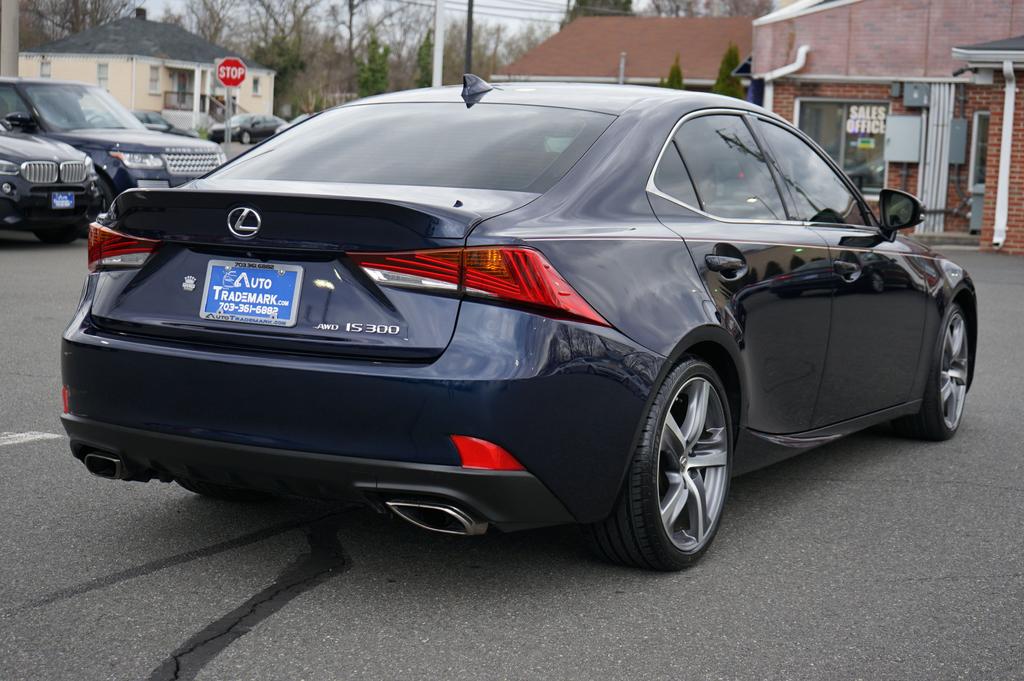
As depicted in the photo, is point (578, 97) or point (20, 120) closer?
point (578, 97)

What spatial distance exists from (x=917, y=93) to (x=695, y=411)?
2194cm

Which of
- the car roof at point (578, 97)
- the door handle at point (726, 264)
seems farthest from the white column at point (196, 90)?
the door handle at point (726, 264)

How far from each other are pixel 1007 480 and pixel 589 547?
2440 mm

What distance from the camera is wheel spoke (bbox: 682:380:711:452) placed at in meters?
4.43

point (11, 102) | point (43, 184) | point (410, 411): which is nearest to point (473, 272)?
point (410, 411)

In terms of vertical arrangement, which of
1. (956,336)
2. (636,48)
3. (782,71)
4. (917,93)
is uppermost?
(636,48)

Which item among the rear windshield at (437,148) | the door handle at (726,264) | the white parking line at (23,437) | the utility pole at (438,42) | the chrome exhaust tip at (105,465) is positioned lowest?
the white parking line at (23,437)

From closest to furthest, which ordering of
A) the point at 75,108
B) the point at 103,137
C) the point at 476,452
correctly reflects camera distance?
the point at 476,452 < the point at 103,137 < the point at 75,108

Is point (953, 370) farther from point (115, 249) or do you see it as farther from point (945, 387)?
point (115, 249)

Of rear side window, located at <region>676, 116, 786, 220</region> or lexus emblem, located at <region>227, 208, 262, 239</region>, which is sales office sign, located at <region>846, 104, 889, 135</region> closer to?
rear side window, located at <region>676, 116, 786, 220</region>

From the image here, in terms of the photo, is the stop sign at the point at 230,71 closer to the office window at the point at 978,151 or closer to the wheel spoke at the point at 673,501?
the office window at the point at 978,151

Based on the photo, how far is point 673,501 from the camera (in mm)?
4363

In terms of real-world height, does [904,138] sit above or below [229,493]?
above

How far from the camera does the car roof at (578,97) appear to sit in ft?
15.6
